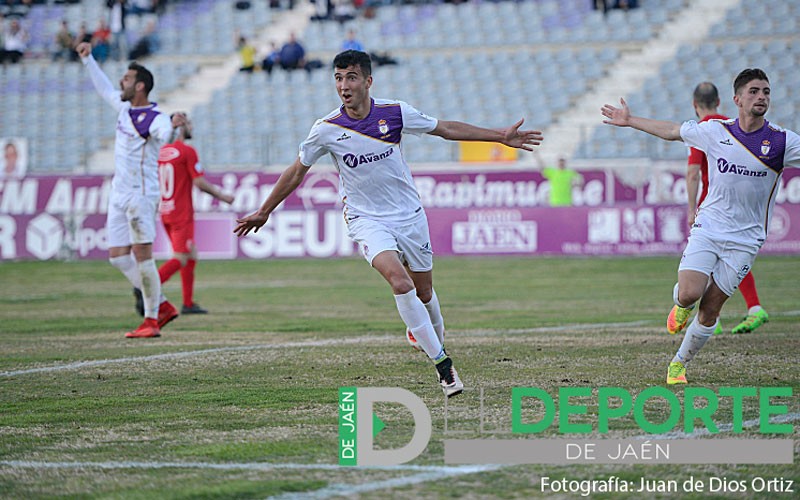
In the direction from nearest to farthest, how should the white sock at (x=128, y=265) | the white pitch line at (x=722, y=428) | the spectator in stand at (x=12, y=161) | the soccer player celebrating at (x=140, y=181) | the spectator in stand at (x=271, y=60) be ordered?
the white pitch line at (x=722, y=428), the soccer player celebrating at (x=140, y=181), the white sock at (x=128, y=265), the spectator in stand at (x=12, y=161), the spectator in stand at (x=271, y=60)

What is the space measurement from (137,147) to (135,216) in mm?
692

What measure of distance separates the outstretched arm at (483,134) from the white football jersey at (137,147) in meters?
4.27

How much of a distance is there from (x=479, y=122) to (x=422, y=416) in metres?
25.6

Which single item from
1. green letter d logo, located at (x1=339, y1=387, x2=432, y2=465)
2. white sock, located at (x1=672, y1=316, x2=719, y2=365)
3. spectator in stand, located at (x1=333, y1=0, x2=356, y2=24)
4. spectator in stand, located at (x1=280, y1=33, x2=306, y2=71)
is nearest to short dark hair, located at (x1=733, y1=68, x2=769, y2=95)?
white sock, located at (x1=672, y1=316, x2=719, y2=365)

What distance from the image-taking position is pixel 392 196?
8.23m

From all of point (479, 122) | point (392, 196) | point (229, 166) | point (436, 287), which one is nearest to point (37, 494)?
point (392, 196)

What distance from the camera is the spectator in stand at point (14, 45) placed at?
3600 cm

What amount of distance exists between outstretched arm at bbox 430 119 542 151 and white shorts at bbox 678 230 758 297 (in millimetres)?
1347

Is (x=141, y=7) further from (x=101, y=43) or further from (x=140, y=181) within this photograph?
(x=140, y=181)

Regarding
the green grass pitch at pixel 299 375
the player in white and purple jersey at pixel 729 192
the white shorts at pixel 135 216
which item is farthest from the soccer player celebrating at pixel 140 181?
the player in white and purple jersey at pixel 729 192

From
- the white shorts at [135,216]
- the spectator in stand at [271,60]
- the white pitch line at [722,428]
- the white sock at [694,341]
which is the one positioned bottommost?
the white pitch line at [722,428]

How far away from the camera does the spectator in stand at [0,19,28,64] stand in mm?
36000

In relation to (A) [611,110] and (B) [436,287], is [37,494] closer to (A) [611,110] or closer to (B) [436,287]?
(A) [611,110]

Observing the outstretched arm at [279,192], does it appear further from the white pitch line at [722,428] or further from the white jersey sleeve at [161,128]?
the white jersey sleeve at [161,128]
